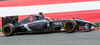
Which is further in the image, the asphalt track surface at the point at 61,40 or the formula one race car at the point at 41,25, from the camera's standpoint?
the formula one race car at the point at 41,25

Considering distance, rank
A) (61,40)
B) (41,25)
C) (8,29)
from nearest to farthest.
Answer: (61,40) < (41,25) < (8,29)

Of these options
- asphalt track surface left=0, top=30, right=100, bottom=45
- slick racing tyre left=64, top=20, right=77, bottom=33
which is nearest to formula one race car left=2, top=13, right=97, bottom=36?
slick racing tyre left=64, top=20, right=77, bottom=33

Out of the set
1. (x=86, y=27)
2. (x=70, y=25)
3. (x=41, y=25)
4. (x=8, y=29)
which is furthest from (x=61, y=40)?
(x=8, y=29)

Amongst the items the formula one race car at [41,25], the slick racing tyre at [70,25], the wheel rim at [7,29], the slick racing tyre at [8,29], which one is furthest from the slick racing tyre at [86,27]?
the wheel rim at [7,29]

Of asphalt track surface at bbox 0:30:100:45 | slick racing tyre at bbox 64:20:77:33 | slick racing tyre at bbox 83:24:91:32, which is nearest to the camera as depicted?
asphalt track surface at bbox 0:30:100:45

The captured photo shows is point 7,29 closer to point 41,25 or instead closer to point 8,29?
point 8,29

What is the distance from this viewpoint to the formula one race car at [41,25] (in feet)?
29.8

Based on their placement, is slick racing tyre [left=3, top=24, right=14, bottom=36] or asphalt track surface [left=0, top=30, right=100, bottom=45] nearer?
asphalt track surface [left=0, top=30, right=100, bottom=45]

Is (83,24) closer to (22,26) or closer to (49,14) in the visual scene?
(22,26)

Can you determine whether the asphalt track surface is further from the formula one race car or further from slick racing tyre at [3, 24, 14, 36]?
slick racing tyre at [3, 24, 14, 36]

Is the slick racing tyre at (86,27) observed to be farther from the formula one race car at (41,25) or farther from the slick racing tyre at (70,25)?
the slick racing tyre at (70,25)

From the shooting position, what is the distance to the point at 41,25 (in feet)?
31.9

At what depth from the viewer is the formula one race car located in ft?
29.8

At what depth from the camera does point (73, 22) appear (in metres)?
8.89
